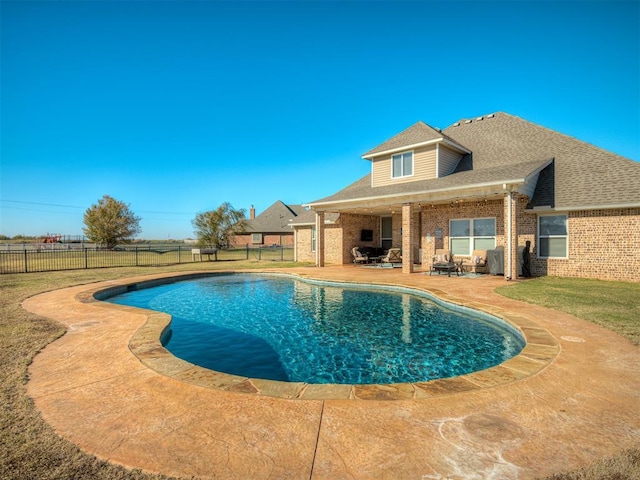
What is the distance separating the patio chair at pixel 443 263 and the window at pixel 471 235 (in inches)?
32.1

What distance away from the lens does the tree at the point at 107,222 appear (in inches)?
1609

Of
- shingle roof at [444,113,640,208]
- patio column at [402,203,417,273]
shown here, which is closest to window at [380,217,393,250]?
patio column at [402,203,417,273]

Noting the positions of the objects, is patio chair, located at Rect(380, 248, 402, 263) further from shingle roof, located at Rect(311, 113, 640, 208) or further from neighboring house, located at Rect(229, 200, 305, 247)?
neighboring house, located at Rect(229, 200, 305, 247)

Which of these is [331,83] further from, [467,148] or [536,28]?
[536,28]

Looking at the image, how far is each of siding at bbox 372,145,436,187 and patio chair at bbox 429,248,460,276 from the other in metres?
3.94

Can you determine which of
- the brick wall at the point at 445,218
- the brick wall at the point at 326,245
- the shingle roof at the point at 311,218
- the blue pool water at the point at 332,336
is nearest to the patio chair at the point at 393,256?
the brick wall at the point at 445,218

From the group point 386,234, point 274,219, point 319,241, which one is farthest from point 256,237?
point 319,241

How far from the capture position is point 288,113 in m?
23.3

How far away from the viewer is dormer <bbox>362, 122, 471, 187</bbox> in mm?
15585

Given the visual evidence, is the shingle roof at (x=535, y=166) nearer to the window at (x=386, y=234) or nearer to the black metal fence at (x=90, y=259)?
the window at (x=386, y=234)

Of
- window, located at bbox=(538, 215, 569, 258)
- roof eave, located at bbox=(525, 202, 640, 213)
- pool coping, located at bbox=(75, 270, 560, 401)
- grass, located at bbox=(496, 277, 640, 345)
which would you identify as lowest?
pool coping, located at bbox=(75, 270, 560, 401)

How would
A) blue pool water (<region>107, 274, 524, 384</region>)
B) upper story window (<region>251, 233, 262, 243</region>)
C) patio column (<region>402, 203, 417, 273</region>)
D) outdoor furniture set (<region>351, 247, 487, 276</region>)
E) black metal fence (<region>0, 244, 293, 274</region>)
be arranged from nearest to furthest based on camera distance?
blue pool water (<region>107, 274, 524, 384</region>) < outdoor furniture set (<region>351, 247, 487, 276</region>) < patio column (<region>402, 203, 417, 273</region>) < black metal fence (<region>0, 244, 293, 274</region>) < upper story window (<region>251, 233, 262, 243</region>)

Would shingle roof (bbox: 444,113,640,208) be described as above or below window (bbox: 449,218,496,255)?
above

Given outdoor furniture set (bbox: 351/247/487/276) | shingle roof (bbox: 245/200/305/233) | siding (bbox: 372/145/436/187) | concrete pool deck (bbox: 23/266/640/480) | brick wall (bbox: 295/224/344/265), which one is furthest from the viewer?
shingle roof (bbox: 245/200/305/233)
